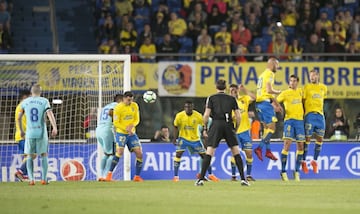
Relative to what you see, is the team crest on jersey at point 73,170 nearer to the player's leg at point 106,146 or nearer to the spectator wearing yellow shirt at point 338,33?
the player's leg at point 106,146

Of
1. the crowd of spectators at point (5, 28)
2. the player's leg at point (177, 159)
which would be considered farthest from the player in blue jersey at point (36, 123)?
the crowd of spectators at point (5, 28)

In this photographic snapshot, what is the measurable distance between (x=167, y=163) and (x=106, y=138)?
13.1ft

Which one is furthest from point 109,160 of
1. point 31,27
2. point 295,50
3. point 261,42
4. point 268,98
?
point 31,27

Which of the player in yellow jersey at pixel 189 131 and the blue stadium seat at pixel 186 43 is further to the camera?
the blue stadium seat at pixel 186 43

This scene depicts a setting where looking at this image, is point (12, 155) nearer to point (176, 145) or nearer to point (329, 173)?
point (176, 145)

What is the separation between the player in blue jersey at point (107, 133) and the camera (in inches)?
881

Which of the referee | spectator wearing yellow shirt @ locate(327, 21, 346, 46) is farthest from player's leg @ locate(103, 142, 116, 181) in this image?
spectator wearing yellow shirt @ locate(327, 21, 346, 46)

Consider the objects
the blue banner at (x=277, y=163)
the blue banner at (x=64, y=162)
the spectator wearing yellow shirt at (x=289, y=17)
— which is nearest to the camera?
the blue banner at (x=64, y=162)

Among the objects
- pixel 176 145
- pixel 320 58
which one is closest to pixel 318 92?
pixel 176 145

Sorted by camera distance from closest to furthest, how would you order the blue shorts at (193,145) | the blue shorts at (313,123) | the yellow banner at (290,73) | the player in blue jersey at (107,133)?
the player in blue jersey at (107,133), the blue shorts at (313,123), the blue shorts at (193,145), the yellow banner at (290,73)

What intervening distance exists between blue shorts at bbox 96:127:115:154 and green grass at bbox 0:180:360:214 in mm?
2784

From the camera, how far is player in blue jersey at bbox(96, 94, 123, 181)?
22.4 metres

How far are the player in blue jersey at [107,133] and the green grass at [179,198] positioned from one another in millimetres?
2780

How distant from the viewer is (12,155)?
997 inches
